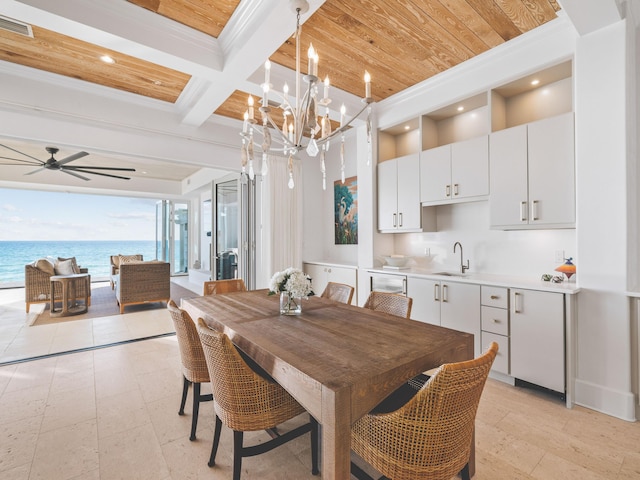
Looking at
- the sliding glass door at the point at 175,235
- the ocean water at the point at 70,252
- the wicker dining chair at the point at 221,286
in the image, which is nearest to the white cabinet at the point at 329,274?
the wicker dining chair at the point at 221,286

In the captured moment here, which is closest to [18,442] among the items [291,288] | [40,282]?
[291,288]

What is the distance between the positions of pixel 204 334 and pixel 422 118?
126 inches

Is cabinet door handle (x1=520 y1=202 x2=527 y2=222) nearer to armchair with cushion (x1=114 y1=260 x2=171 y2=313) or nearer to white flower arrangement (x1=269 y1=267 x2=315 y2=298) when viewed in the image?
white flower arrangement (x1=269 y1=267 x2=315 y2=298)

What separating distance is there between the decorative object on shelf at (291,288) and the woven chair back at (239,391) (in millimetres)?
657

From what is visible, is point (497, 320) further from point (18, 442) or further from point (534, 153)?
point (18, 442)

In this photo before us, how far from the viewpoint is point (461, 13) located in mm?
2219

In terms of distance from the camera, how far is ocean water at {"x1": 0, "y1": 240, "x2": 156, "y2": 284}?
17.1 meters

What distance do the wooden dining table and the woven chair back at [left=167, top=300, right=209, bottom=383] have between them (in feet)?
0.56

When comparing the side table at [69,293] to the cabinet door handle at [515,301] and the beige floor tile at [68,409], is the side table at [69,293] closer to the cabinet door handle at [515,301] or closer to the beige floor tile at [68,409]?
the beige floor tile at [68,409]

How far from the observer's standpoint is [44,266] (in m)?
5.25

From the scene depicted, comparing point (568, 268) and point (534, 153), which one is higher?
point (534, 153)

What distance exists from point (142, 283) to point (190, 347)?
419cm

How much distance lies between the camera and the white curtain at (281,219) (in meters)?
4.54

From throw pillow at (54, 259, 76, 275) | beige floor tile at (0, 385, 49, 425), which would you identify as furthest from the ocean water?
beige floor tile at (0, 385, 49, 425)
